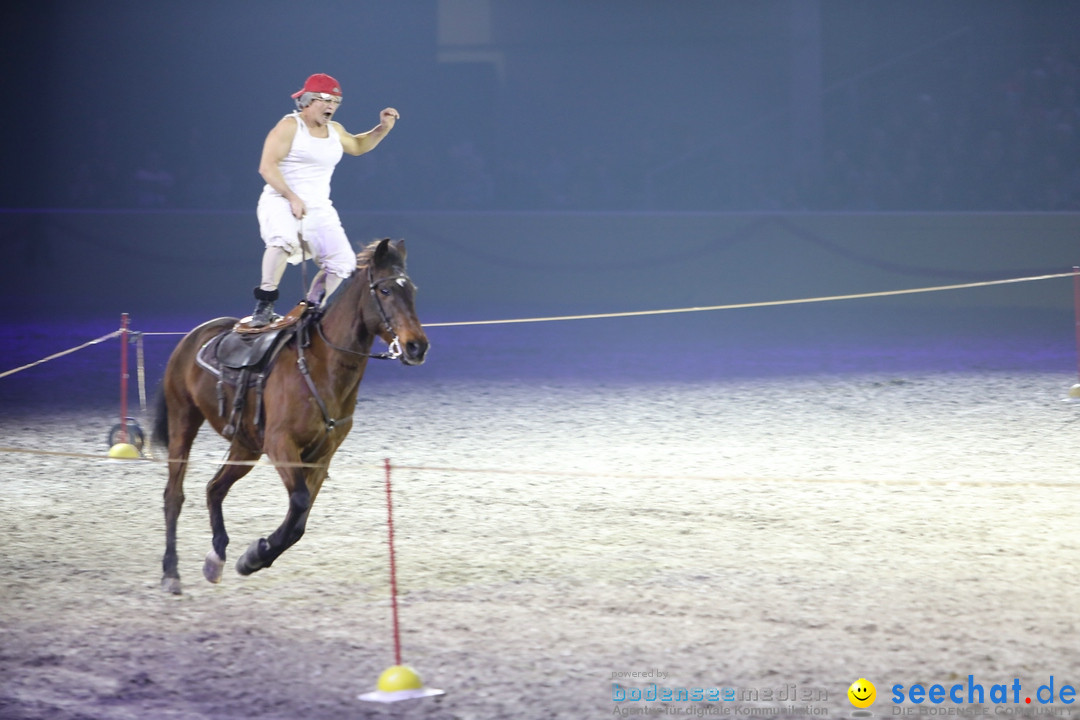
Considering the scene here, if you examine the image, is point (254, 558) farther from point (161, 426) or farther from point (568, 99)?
point (568, 99)

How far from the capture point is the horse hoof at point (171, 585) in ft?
18.9

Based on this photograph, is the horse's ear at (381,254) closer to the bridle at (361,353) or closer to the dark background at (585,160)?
the bridle at (361,353)

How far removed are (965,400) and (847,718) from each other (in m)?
7.20

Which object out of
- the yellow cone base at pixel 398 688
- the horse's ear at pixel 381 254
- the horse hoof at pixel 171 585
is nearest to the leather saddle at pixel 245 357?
the horse's ear at pixel 381 254

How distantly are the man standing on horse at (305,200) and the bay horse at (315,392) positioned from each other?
0.46 metres

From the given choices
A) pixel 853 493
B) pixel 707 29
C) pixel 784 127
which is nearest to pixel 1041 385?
pixel 853 493

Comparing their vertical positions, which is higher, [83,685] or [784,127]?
[784,127]

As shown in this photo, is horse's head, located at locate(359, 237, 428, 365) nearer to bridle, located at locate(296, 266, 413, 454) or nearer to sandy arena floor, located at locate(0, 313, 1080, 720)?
bridle, located at locate(296, 266, 413, 454)

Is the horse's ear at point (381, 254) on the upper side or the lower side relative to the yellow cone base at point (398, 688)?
upper

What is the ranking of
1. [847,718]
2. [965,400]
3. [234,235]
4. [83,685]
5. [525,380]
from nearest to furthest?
[847,718]
[83,685]
[965,400]
[525,380]
[234,235]

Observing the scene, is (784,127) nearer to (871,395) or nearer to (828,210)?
(828,210)

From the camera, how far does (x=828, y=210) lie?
63.8 feet

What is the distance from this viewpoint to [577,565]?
20.3 ft

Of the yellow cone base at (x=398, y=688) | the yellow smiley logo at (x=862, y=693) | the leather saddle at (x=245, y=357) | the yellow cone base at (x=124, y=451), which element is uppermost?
the leather saddle at (x=245, y=357)
